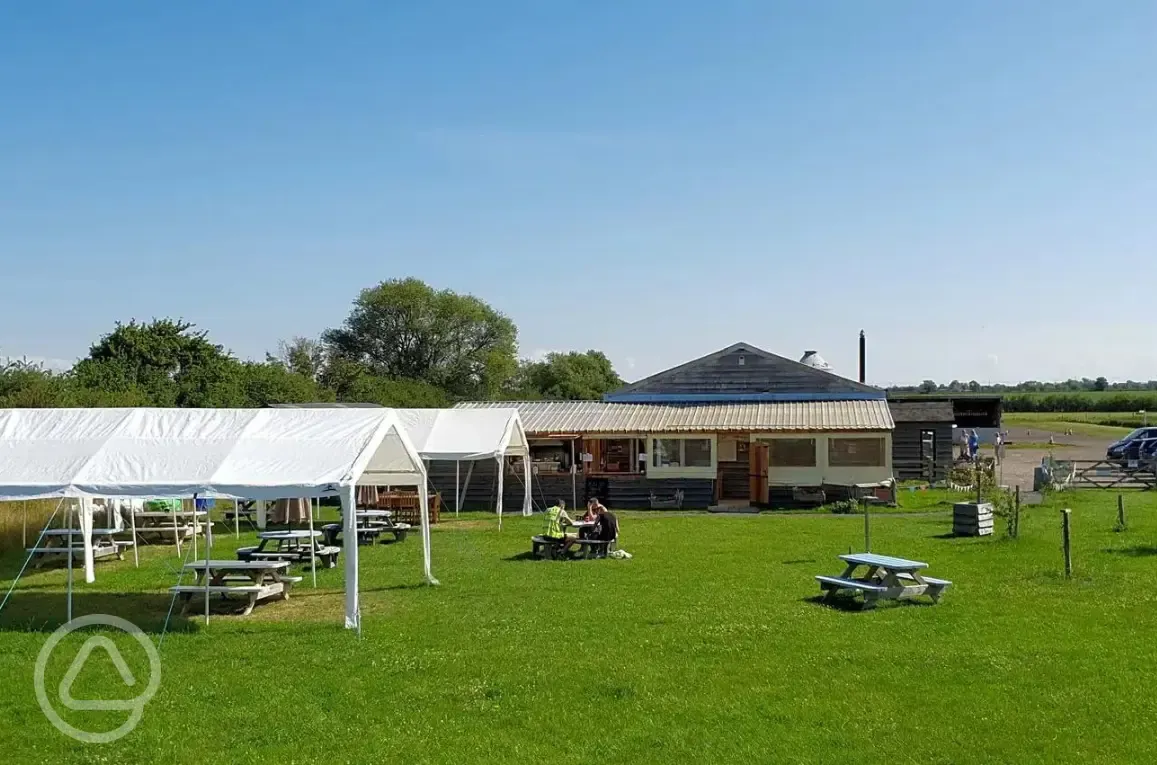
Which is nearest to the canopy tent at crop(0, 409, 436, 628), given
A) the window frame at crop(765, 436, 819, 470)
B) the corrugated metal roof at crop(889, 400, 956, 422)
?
the window frame at crop(765, 436, 819, 470)

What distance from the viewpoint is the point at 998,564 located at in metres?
15.7

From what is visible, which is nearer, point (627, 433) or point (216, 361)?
point (627, 433)

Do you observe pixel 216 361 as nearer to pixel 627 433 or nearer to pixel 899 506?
pixel 627 433

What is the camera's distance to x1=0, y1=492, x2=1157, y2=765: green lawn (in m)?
7.67

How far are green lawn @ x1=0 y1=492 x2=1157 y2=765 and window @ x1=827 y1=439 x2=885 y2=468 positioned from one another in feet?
42.6

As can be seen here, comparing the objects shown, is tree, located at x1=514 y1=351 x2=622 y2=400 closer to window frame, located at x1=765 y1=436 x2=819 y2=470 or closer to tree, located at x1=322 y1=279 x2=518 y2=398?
tree, located at x1=322 y1=279 x2=518 y2=398

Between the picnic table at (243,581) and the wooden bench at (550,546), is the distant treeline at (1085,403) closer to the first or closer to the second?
the wooden bench at (550,546)

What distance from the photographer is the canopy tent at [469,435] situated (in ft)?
82.1

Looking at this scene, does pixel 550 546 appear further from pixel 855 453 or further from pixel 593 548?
pixel 855 453

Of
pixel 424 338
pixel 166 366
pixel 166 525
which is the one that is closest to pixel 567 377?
pixel 424 338

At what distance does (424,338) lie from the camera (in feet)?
246

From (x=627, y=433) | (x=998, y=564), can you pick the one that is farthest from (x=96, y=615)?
(x=627, y=433)

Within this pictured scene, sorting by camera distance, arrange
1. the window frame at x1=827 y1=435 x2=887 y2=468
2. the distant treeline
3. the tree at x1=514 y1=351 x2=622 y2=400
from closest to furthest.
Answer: the window frame at x1=827 y1=435 x2=887 y2=468
the tree at x1=514 y1=351 x2=622 y2=400
the distant treeline

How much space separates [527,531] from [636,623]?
11570 millimetres
